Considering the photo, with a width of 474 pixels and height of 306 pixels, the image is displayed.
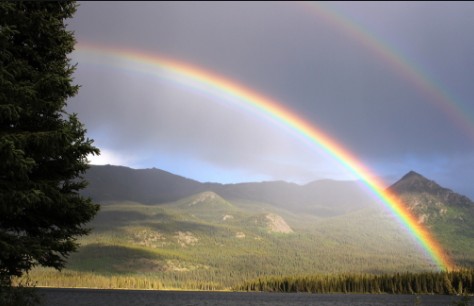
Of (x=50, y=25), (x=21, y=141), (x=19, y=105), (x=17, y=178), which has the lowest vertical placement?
(x=17, y=178)

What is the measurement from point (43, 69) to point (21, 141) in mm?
5844

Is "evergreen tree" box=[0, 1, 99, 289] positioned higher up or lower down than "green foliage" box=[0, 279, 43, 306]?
higher up

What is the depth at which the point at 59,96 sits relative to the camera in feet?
80.6

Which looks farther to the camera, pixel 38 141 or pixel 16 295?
pixel 16 295

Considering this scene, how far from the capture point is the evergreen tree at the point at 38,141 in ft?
70.8

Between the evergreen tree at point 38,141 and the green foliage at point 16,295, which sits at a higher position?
the evergreen tree at point 38,141

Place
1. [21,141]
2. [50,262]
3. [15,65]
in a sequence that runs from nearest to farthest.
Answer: [21,141], [15,65], [50,262]

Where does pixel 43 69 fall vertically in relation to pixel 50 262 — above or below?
above

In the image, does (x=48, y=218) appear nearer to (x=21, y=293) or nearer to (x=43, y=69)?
(x=21, y=293)

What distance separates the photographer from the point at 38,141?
2217 centimetres

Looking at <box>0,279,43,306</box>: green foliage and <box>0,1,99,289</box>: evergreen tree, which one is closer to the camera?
<box>0,1,99,289</box>: evergreen tree

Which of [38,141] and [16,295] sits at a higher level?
[38,141]

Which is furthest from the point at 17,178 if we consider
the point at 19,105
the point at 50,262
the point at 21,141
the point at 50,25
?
the point at 50,25

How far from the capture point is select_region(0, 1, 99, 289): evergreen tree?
21.6 meters
